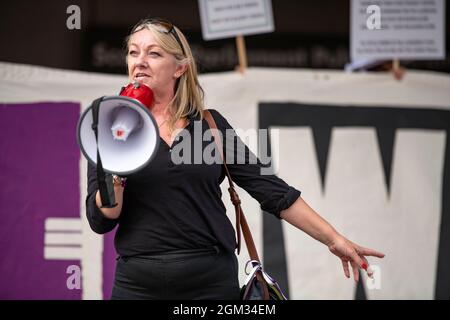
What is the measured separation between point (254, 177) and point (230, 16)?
7.05 ft

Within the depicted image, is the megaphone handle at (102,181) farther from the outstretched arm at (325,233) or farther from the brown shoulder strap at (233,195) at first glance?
the outstretched arm at (325,233)

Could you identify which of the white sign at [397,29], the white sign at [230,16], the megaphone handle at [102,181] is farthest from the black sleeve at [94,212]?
the white sign at [397,29]

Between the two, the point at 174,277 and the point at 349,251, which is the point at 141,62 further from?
the point at 349,251

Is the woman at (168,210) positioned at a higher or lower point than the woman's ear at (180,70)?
lower

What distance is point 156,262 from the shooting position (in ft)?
8.56

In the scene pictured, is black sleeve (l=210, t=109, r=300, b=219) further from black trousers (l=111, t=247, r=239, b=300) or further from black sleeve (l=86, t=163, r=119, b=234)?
black sleeve (l=86, t=163, r=119, b=234)

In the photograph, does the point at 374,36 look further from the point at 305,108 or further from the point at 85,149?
the point at 85,149

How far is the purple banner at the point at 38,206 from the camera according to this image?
14.6 ft

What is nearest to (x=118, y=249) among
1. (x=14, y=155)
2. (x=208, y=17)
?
(x=14, y=155)

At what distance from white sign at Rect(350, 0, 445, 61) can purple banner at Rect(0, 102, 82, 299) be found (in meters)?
2.06

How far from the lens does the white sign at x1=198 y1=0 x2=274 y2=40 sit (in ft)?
15.6

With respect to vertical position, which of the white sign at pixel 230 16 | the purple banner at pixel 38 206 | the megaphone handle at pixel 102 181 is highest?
the white sign at pixel 230 16

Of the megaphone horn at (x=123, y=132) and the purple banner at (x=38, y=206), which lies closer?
the megaphone horn at (x=123, y=132)

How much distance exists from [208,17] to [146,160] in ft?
8.17
